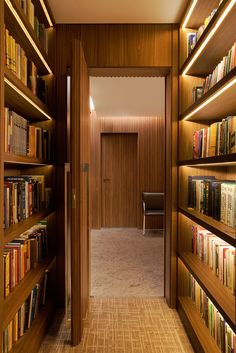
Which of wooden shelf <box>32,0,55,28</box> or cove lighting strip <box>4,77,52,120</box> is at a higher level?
wooden shelf <box>32,0,55,28</box>

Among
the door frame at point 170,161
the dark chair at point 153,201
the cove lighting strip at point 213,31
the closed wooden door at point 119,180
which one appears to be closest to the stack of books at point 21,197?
the door frame at point 170,161

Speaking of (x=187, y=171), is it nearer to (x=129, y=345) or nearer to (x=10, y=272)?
(x=129, y=345)

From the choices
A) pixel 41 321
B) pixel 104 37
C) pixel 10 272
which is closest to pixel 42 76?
pixel 104 37

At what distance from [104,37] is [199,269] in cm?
200

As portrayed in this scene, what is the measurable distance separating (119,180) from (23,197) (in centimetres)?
427

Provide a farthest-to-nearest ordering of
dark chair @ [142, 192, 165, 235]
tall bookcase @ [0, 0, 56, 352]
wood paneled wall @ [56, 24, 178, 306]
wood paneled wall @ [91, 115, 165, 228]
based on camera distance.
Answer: wood paneled wall @ [91, 115, 165, 228] < dark chair @ [142, 192, 165, 235] < wood paneled wall @ [56, 24, 178, 306] < tall bookcase @ [0, 0, 56, 352]

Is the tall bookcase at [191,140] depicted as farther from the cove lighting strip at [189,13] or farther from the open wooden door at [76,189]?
the open wooden door at [76,189]

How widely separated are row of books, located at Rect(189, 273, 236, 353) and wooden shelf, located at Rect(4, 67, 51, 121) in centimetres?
165

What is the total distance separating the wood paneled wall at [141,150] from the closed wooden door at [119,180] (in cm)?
19

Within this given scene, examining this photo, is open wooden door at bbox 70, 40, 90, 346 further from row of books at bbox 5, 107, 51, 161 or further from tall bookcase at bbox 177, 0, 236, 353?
tall bookcase at bbox 177, 0, 236, 353

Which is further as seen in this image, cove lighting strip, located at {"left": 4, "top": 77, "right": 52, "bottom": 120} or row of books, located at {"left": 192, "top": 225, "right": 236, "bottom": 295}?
row of books, located at {"left": 192, "top": 225, "right": 236, "bottom": 295}

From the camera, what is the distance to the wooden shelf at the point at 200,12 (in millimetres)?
1916

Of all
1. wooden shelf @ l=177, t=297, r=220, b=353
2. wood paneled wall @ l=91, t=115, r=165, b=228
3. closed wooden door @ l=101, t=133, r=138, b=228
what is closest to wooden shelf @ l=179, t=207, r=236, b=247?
wooden shelf @ l=177, t=297, r=220, b=353

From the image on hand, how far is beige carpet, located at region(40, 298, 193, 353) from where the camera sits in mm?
1845
